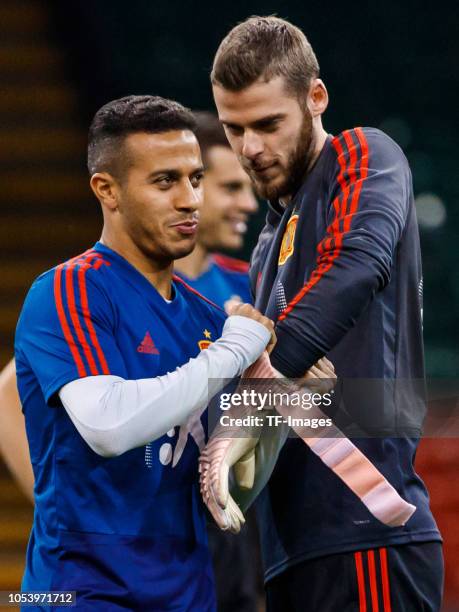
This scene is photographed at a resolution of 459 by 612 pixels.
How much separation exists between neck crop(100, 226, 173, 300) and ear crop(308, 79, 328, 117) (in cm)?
44

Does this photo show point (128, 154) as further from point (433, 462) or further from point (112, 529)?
point (433, 462)

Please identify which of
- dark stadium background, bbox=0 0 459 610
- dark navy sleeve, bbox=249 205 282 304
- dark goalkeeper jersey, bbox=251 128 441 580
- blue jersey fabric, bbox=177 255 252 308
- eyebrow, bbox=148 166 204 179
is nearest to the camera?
dark goalkeeper jersey, bbox=251 128 441 580

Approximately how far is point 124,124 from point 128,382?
535mm

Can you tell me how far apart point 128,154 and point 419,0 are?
14.6 ft

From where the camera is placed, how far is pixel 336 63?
19.2 ft

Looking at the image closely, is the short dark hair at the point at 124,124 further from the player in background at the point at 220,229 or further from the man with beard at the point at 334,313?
the player in background at the point at 220,229

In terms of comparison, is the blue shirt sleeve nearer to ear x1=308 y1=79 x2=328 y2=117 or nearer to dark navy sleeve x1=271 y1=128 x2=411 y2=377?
dark navy sleeve x1=271 y1=128 x2=411 y2=377

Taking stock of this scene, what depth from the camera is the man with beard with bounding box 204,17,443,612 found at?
1.92m

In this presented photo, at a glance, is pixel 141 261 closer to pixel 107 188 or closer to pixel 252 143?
pixel 107 188

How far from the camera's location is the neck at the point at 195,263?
3.33m

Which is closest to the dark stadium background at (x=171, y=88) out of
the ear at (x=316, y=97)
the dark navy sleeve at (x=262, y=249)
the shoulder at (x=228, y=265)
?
the shoulder at (x=228, y=265)

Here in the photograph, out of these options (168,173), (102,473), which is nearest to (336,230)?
(168,173)

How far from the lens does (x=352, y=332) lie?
2.02 m

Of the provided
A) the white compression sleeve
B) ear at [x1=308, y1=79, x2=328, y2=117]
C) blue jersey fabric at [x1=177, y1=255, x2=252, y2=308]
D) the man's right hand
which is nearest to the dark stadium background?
blue jersey fabric at [x1=177, y1=255, x2=252, y2=308]
